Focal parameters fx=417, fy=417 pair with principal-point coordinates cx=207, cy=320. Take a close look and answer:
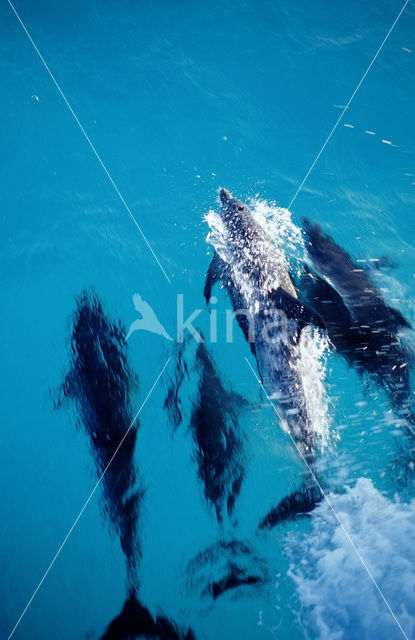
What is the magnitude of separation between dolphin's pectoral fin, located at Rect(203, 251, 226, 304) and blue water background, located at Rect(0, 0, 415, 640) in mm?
230

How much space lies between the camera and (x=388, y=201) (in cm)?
922

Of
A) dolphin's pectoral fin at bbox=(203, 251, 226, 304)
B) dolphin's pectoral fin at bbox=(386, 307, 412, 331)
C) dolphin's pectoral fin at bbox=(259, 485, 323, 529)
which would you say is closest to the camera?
dolphin's pectoral fin at bbox=(259, 485, 323, 529)

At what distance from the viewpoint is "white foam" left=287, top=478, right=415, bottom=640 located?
18.5 ft

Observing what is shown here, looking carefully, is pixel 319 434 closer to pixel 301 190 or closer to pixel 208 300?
pixel 208 300

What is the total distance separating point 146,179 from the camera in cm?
917

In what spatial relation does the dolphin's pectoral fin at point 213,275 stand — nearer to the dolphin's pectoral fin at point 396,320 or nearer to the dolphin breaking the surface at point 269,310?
the dolphin breaking the surface at point 269,310

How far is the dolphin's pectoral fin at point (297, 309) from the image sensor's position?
629cm

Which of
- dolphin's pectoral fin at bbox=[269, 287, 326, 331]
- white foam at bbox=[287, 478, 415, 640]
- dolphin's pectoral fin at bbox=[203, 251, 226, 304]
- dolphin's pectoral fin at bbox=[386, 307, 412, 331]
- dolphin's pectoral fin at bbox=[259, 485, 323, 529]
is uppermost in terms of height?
dolphin's pectoral fin at bbox=[203, 251, 226, 304]

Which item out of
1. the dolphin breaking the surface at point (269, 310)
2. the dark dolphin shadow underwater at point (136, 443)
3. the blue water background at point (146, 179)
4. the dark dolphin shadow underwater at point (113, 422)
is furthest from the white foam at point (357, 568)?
the dark dolphin shadow underwater at point (113, 422)

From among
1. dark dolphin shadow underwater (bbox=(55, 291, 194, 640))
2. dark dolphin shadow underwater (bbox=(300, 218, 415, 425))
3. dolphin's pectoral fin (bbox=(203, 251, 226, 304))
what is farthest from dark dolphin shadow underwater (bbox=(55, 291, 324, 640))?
dark dolphin shadow underwater (bbox=(300, 218, 415, 425))

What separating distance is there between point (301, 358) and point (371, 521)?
2.53 metres

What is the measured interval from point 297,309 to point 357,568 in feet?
12.3

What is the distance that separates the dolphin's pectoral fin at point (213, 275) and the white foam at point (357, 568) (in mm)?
3879

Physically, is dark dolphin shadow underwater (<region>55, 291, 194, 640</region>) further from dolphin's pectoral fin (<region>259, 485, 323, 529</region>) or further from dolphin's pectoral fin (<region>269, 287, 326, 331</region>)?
dolphin's pectoral fin (<region>269, 287, 326, 331</region>)
